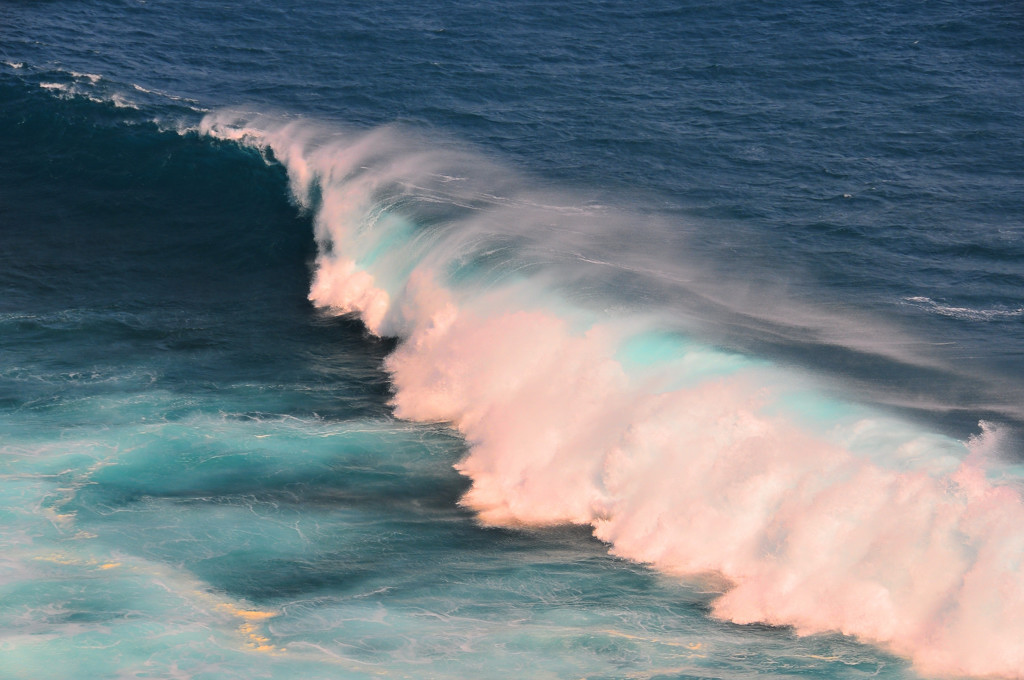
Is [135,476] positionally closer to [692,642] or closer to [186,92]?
[692,642]

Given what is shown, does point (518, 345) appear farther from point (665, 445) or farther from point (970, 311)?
point (970, 311)

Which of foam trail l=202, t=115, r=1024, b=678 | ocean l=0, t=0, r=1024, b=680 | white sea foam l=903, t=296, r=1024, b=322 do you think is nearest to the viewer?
foam trail l=202, t=115, r=1024, b=678

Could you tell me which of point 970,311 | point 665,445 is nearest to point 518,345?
point 665,445

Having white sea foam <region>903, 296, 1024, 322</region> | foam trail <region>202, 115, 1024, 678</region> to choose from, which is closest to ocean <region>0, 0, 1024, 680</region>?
foam trail <region>202, 115, 1024, 678</region>

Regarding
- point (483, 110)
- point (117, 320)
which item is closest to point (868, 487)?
point (117, 320)

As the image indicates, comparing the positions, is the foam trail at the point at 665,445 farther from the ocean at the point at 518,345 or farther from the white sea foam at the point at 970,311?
the white sea foam at the point at 970,311

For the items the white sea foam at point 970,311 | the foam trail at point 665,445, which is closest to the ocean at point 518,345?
the foam trail at point 665,445

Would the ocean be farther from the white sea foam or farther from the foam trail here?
the white sea foam
